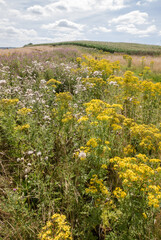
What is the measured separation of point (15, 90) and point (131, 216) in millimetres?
4617

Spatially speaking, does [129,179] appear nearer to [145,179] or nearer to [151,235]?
[145,179]

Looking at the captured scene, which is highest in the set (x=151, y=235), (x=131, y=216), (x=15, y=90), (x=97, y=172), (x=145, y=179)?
(x=15, y=90)

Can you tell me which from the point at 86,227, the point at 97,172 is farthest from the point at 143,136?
the point at 86,227


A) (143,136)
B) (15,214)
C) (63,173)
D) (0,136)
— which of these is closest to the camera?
(15,214)

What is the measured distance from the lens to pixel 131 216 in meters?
1.95

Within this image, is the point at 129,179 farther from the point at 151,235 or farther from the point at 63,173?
the point at 63,173

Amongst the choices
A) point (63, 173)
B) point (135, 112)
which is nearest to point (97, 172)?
point (63, 173)

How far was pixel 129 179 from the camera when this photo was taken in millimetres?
1949

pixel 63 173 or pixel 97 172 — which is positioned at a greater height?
pixel 97 172

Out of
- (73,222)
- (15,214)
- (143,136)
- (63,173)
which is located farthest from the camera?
(143,136)

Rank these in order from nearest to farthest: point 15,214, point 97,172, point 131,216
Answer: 1. point 131,216
2. point 15,214
3. point 97,172

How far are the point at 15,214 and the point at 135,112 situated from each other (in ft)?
14.5

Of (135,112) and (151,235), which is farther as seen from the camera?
(135,112)

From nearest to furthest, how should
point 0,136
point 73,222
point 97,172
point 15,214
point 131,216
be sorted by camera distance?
1. point 131,216
2. point 15,214
3. point 73,222
4. point 97,172
5. point 0,136
